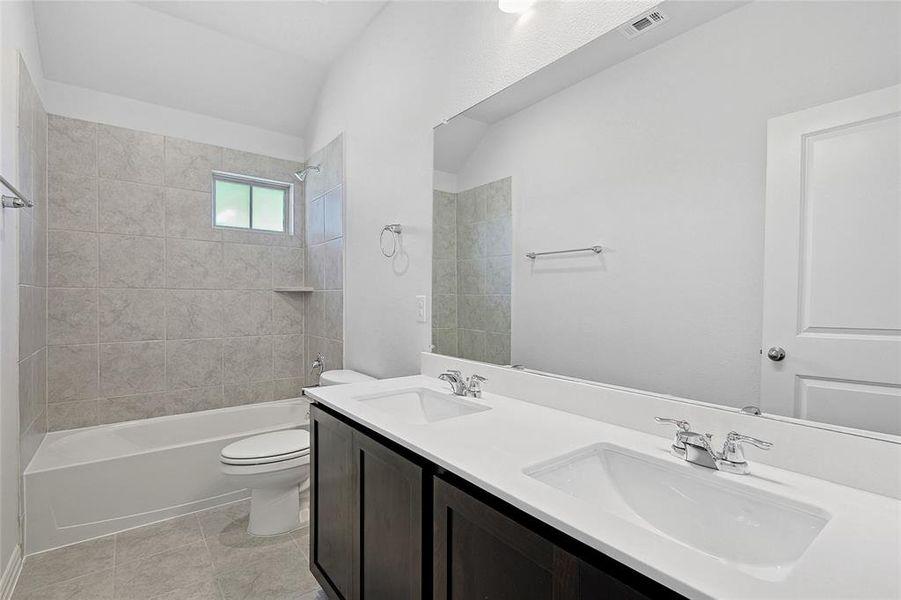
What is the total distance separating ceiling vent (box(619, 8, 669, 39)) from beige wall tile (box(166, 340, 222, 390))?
10.3ft

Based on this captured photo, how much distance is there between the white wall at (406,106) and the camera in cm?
152

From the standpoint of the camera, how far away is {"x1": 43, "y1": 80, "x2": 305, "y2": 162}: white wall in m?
2.64

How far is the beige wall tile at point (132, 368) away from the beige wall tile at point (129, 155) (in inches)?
44.3

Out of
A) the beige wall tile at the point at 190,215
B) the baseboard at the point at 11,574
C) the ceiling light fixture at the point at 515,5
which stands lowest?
the baseboard at the point at 11,574

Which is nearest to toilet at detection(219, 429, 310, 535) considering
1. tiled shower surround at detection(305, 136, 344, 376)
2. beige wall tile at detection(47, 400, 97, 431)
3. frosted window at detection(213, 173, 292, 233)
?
tiled shower surround at detection(305, 136, 344, 376)

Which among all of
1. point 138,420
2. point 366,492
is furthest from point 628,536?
point 138,420

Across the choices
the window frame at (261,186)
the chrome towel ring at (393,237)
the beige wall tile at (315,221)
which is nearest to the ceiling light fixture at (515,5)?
the chrome towel ring at (393,237)

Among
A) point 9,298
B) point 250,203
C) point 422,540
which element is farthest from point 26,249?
point 422,540

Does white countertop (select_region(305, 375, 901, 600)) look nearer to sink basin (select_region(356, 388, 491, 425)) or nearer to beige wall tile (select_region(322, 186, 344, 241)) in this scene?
sink basin (select_region(356, 388, 491, 425))

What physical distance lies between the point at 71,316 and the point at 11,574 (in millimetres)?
1450

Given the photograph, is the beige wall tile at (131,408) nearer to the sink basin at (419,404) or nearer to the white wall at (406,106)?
the white wall at (406,106)

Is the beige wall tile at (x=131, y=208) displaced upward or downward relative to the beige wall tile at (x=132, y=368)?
upward

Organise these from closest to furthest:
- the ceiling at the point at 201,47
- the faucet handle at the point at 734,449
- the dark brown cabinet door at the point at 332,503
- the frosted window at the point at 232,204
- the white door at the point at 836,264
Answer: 1. the white door at the point at 836,264
2. the faucet handle at the point at 734,449
3. the dark brown cabinet door at the point at 332,503
4. the ceiling at the point at 201,47
5. the frosted window at the point at 232,204

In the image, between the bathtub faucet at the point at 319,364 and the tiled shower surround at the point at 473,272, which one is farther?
the bathtub faucet at the point at 319,364
